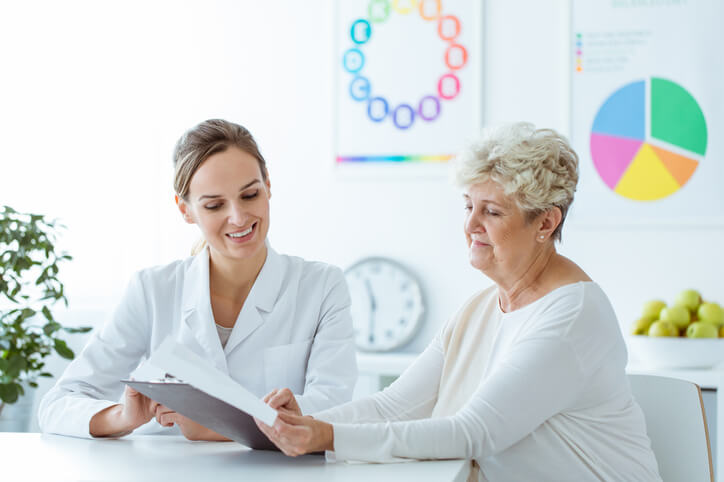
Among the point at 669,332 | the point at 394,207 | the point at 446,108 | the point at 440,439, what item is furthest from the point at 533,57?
the point at 440,439

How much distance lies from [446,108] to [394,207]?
46 centimetres

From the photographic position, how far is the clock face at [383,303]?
3.26 meters

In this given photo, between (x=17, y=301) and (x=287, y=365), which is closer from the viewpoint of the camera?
(x=287, y=365)

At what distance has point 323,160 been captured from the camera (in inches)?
136

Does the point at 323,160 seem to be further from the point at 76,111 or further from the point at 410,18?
the point at 76,111

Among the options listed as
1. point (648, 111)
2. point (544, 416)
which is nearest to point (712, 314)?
point (648, 111)

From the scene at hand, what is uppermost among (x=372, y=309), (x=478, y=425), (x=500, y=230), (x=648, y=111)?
(x=648, y=111)

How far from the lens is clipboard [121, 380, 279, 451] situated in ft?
4.03

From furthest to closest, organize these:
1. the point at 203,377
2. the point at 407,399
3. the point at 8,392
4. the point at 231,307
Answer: the point at 8,392, the point at 231,307, the point at 407,399, the point at 203,377

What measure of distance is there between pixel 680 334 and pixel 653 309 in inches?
5.3

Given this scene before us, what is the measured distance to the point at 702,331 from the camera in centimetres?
270

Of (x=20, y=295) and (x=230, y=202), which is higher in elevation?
(x=230, y=202)

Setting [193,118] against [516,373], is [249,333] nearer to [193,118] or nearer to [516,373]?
[516,373]

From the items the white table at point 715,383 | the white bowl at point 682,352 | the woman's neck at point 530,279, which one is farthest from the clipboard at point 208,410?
the white bowl at point 682,352
